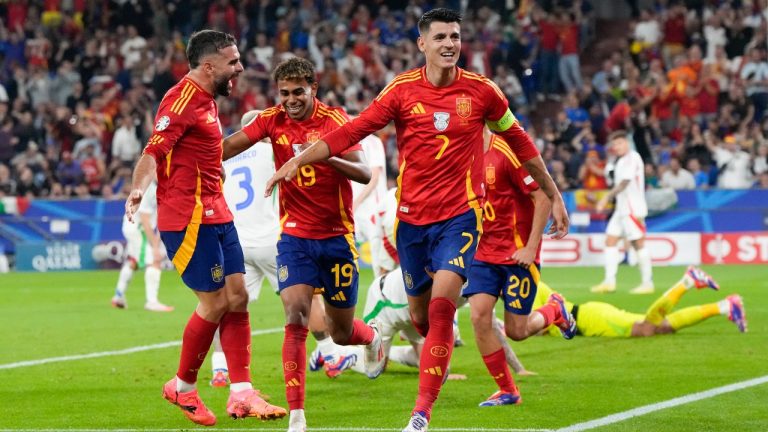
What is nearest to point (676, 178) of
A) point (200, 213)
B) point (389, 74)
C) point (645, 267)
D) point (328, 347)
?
point (645, 267)

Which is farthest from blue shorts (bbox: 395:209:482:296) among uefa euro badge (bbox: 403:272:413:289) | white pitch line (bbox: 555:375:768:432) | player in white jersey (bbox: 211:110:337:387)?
player in white jersey (bbox: 211:110:337:387)

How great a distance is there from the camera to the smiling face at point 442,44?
813 cm

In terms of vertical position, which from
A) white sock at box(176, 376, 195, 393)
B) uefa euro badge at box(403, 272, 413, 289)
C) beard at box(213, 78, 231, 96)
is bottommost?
white sock at box(176, 376, 195, 393)

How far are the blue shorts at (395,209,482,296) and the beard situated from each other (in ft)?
4.91

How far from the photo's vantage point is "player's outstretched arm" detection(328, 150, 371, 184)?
832 centimetres

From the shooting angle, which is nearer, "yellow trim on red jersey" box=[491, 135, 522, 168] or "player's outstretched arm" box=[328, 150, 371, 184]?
"player's outstretched arm" box=[328, 150, 371, 184]

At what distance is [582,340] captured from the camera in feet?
43.8

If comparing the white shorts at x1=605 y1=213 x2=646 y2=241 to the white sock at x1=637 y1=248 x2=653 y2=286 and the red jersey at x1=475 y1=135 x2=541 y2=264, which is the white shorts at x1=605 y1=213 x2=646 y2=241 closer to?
the white sock at x1=637 y1=248 x2=653 y2=286

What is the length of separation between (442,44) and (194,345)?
8.30ft

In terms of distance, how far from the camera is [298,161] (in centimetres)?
768

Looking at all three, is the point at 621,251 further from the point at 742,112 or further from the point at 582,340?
the point at 582,340

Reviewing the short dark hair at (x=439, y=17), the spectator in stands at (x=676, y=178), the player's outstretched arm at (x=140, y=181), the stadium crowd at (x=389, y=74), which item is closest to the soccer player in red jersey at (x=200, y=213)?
the player's outstretched arm at (x=140, y=181)

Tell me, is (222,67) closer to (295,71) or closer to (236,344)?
(295,71)

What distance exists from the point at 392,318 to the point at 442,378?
2.91 meters
